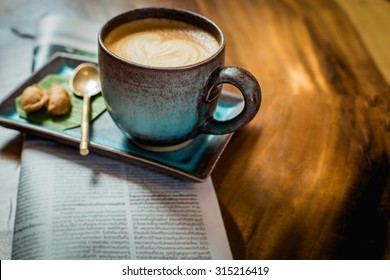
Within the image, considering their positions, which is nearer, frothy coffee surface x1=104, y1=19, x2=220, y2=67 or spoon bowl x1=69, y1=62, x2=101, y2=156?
frothy coffee surface x1=104, y1=19, x2=220, y2=67

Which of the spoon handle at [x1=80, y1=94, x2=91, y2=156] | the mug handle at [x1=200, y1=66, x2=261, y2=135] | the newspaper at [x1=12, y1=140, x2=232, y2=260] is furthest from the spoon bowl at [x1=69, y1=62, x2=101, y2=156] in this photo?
the mug handle at [x1=200, y1=66, x2=261, y2=135]

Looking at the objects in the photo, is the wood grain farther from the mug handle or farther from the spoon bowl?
the spoon bowl

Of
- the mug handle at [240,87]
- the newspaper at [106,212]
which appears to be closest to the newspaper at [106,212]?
the newspaper at [106,212]

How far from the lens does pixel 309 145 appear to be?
23.4 inches

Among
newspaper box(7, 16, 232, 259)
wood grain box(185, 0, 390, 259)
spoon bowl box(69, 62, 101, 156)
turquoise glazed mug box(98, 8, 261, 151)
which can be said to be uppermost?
turquoise glazed mug box(98, 8, 261, 151)

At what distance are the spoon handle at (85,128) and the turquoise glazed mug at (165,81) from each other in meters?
0.05

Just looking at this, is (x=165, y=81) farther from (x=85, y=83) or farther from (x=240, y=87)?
(x=85, y=83)

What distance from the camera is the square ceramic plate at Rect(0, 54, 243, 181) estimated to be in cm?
51

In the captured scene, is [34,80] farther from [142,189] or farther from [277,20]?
[277,20]

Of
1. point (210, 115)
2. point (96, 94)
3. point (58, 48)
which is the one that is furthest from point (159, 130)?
point (58, 48)

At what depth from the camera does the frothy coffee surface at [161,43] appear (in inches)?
19.9

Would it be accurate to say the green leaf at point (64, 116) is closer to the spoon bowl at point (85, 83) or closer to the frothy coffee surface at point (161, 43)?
the spoon bowl at point (85, 83)

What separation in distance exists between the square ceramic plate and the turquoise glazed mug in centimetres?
2

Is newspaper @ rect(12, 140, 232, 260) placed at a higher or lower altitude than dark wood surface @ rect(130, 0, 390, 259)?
lower
